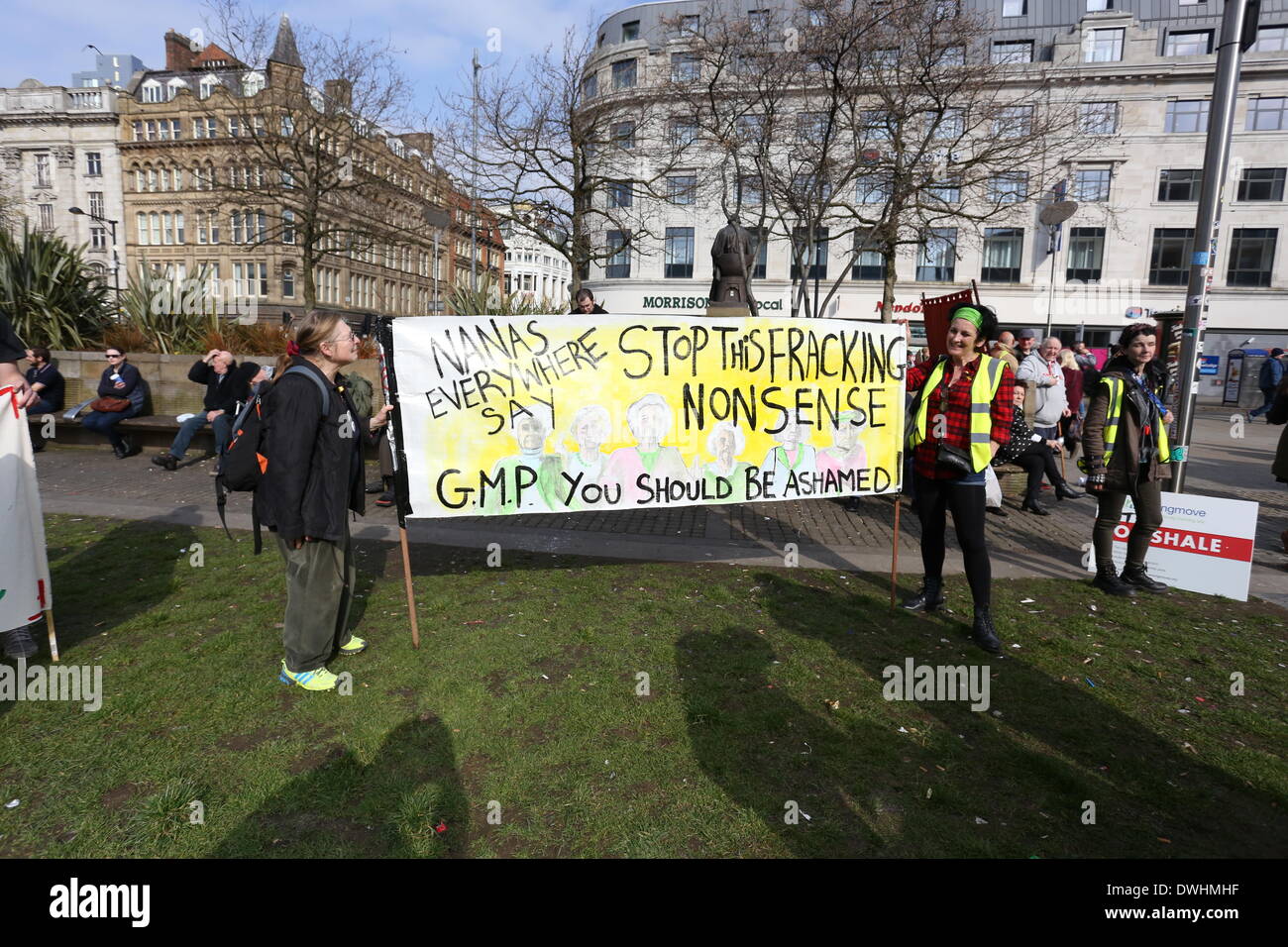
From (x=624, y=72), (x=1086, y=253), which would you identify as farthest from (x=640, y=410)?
(x=1086, y=253)

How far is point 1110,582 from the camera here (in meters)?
5.70

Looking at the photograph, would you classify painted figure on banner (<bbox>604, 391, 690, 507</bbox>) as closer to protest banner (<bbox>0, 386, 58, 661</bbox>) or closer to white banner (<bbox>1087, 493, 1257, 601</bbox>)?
protest banner (<bbox>0, 386, 58, 661</bbox>)

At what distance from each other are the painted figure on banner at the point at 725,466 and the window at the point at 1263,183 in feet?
154

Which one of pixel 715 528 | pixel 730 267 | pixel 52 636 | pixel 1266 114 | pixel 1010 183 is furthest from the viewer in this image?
pixel 1266 114

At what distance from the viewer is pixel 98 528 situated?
7004mm

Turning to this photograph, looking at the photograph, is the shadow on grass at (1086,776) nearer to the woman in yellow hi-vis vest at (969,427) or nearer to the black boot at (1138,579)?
the woman in yellow hi-vis vest at (969,427)

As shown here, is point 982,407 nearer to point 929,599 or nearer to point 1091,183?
point 929,599

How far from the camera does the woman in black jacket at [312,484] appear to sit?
3555 mm

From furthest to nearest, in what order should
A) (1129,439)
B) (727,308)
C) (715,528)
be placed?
(727,308), (715,528), (1129,439)

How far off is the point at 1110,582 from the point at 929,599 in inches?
66.7

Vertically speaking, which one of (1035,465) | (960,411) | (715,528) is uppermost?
(960,411)

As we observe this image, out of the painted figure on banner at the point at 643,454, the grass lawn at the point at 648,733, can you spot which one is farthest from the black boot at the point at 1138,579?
the painted figure on banner at the point at 643,454

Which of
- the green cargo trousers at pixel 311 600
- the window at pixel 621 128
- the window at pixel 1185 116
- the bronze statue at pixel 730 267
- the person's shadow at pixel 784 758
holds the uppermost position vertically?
the window at pixel 1185 116

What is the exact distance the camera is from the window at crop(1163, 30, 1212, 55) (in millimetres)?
38000
